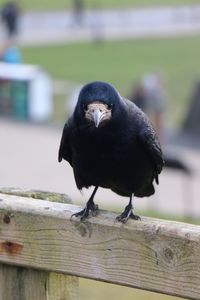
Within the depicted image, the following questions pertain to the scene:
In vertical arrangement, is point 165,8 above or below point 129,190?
below

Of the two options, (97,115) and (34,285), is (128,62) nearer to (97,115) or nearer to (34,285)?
(97,115)

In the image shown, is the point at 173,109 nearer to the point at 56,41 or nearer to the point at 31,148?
the point at 31,148

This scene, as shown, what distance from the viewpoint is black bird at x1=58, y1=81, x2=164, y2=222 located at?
4.17m

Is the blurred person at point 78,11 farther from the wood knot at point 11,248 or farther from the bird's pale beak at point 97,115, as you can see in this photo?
the wood knot at point 11,248

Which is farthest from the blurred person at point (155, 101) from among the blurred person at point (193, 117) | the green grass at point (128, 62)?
the green grass at point (128, 62)

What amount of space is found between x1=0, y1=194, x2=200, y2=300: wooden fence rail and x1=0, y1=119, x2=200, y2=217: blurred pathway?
918 cm

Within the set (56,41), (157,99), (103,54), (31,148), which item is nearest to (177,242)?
(31,148)

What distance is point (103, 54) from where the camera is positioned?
3616cm

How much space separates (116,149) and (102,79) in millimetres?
23263

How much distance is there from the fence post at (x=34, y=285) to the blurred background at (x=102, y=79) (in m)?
5.18

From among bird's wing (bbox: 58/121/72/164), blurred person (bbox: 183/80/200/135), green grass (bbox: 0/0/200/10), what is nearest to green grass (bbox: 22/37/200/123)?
blurred person (bbox: 183/80/200/135)

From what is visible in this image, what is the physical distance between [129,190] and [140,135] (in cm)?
32

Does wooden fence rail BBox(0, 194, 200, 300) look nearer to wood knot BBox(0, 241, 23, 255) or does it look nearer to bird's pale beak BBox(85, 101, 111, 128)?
wood knot BBox(0, 241, 23, 255)

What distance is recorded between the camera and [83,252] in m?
3.25
